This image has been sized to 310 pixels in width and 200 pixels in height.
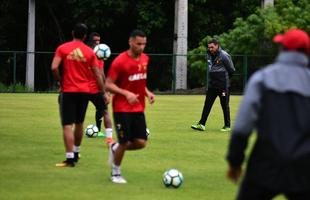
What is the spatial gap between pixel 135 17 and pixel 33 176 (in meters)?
35.3

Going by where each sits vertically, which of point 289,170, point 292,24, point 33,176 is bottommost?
point 33,176

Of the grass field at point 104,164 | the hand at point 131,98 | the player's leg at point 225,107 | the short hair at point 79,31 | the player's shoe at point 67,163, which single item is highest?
the short hair at point 79,31

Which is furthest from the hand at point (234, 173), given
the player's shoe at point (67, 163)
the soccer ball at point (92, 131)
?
the soccer ball at point (92, 131)

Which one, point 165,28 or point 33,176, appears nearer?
point 33,176

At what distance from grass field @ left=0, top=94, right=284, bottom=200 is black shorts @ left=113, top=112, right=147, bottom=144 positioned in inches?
25.6

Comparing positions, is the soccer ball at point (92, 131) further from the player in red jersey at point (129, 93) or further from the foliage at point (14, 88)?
the foliage at point (14, 88)

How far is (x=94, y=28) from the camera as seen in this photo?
1770 inches

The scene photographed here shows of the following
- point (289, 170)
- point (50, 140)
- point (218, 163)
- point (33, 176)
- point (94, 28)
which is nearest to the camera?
point (289, 170)

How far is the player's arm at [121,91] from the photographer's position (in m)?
10.4

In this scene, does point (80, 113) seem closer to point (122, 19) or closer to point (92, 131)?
point (92, 131)

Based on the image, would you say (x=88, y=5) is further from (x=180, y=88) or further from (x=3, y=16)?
(x=180, y=88)

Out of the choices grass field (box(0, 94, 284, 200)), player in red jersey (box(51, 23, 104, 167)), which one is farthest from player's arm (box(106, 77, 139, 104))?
player in red jersey (box(51, 23, 104, 167))

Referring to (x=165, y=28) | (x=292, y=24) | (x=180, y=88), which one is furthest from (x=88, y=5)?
(x=292, y=24)

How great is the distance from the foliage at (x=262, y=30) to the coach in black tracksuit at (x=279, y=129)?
1279 inches
